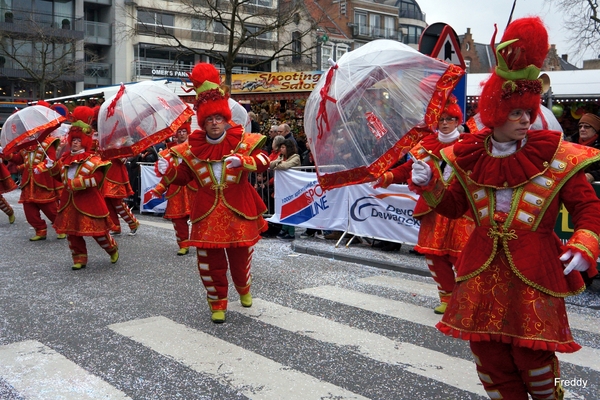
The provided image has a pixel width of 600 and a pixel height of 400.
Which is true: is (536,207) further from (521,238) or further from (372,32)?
(372,32)

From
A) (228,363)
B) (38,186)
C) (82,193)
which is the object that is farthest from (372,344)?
(38,186)

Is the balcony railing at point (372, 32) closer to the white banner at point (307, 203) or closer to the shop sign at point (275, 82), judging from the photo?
the shop sign at point (275, 82)

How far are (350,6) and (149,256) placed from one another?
51.2 meters

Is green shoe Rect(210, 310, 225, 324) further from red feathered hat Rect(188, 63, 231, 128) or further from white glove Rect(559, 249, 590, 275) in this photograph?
white glove Rect(559, 249, 590, 275)

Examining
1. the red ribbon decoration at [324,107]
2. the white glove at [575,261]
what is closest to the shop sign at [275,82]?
the red ribbon decoration at [324,107]

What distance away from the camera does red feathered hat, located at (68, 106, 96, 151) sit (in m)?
8.09

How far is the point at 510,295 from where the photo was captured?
9.85 ft

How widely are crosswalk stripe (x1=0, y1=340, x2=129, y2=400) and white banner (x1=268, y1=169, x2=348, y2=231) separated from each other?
5.71m

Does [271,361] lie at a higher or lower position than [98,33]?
lower

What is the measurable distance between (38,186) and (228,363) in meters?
7.75

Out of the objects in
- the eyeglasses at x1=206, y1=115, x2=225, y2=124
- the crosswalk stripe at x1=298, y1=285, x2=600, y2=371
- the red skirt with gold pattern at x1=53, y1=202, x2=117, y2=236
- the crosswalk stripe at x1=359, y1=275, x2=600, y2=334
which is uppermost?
the eyeglasses at x1=206, y1=115, x2=225, y2=124

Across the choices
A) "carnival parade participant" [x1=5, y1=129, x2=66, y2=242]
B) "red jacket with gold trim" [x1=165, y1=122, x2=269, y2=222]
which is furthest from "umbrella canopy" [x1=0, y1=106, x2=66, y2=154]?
"red jacket with gold trim" [x1=165, y1=122, x2=269, y2=222]

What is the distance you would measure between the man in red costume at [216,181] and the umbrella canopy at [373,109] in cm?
147

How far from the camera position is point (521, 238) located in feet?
9.89
